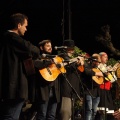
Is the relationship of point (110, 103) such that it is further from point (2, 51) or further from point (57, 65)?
point (2, 51)

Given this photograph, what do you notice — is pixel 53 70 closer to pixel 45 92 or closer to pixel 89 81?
pixel 45 92

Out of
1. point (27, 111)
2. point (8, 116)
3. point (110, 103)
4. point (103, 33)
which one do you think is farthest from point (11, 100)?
point (103, 33)

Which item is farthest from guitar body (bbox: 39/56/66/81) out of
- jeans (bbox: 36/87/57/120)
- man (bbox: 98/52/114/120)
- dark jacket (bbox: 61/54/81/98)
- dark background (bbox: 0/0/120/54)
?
dark background (bbox: 0/0/120/54)

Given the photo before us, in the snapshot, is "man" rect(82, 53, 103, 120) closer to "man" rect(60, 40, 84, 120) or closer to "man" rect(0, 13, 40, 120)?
"man" rect(60, 40, 84, 120)

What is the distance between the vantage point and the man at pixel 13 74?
5.00m

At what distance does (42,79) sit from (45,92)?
244 millimetres

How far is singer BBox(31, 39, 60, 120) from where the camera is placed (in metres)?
6.13

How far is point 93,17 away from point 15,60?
11124mm

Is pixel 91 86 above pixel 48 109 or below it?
above

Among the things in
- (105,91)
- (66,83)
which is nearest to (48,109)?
(66,83)

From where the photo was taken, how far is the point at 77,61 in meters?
7.09

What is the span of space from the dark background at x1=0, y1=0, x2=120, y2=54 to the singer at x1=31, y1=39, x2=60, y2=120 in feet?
25.3

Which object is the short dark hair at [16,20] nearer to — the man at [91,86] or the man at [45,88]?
the man at [45,88]

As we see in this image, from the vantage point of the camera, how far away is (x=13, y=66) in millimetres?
5062
